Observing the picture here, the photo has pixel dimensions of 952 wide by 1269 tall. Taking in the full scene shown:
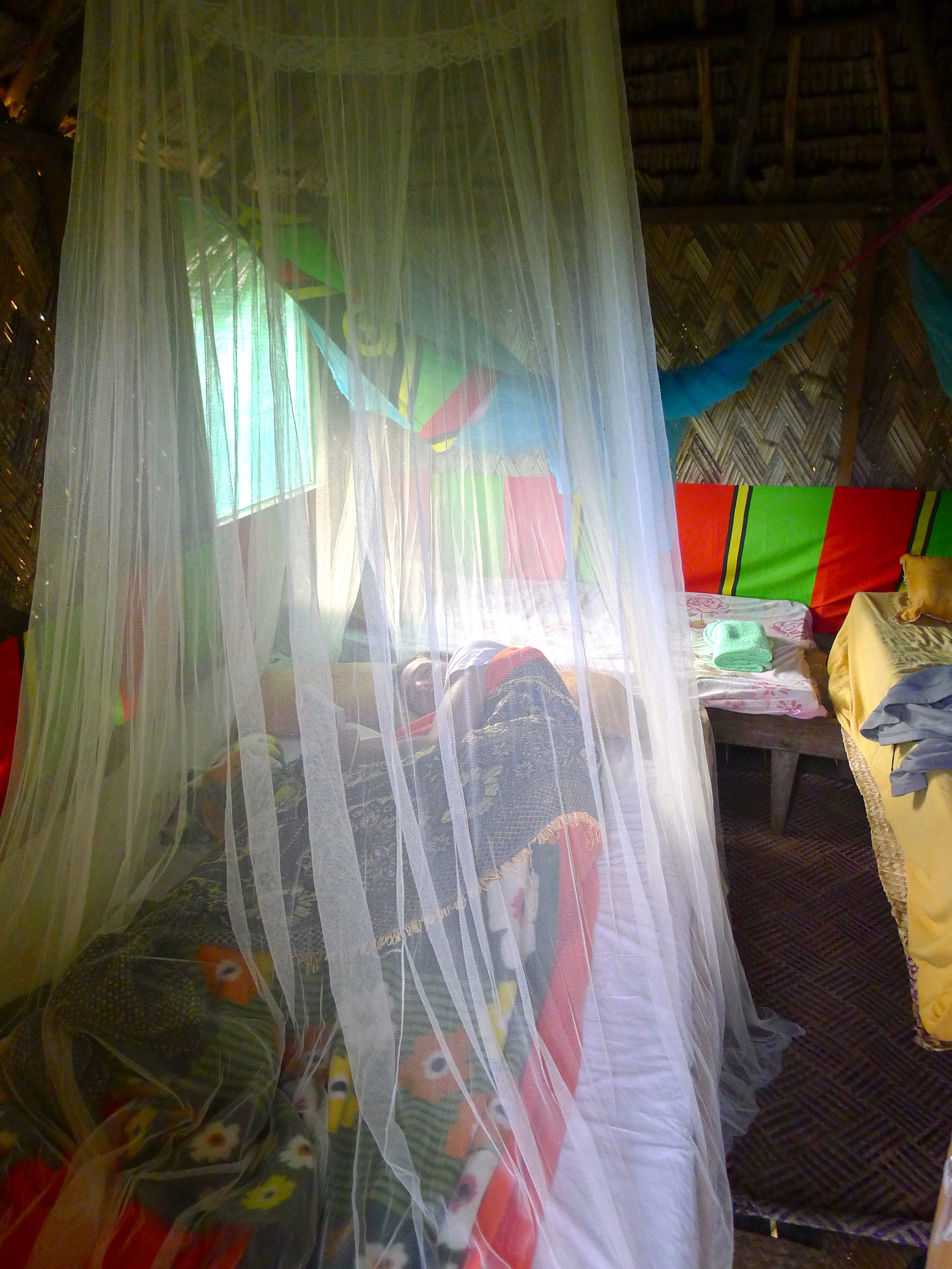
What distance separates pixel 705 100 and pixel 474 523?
2230 mm

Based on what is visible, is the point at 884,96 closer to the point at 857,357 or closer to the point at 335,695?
the point at 857,357

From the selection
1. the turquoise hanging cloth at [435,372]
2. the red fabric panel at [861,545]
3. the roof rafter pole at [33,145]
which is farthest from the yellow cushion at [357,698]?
the red fabric panel at [861,545]

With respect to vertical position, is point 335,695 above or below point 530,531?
below

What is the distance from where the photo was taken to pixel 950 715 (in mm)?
2086

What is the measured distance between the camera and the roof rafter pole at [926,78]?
90.9 inches

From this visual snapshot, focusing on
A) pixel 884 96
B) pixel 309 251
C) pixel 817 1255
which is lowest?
pixel 817 1255

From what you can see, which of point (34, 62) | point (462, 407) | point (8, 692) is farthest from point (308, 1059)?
point (34, 62)

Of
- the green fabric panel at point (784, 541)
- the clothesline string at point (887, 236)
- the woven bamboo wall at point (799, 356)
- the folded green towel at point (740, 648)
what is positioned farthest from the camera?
the green fabric panel at point (784, 541)

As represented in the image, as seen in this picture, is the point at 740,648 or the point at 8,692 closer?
the point at 8,692

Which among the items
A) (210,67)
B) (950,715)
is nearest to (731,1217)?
(950,715)

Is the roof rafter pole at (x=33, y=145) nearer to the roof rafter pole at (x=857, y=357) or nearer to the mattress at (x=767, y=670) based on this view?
the mattress at (x=767, y=670)

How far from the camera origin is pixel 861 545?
10.8 feet

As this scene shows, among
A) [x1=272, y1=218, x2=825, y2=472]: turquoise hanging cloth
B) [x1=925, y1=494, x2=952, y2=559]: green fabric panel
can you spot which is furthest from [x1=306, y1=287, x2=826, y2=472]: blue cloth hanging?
[x1=925, y1=494, x2=952, y2=559]: green fabric panel

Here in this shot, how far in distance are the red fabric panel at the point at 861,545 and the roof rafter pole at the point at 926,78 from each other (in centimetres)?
111
